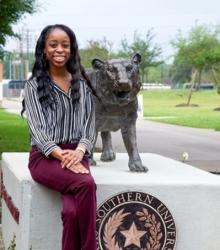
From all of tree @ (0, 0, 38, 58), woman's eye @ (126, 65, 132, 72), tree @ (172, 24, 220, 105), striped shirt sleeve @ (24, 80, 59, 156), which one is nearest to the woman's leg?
striped shirt sleeve @ (24, 80, 59, 156)

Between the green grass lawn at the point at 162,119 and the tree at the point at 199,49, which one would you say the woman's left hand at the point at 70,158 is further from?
the tree at the point at 199,49

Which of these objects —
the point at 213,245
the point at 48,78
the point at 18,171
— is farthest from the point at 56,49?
the point at 213,245

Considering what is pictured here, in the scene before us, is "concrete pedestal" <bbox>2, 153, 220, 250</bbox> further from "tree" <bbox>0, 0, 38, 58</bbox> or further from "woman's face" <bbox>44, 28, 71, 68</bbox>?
"tree" <bbox>0, 0, 38, 58</bbox>

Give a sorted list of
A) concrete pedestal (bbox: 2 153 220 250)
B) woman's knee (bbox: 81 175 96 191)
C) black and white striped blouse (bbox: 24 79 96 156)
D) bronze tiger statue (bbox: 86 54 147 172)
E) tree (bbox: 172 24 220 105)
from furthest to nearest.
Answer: tree (bbox: 172 24 220 105) → bronze tiger statue (bbox: 86 54 147 172) → concrete pedestal (bbox: 2 153 220 250) → black and white striped blouse (bbox: 24 79 96 156) → woman's knee (bbox: 81 175 96 191)

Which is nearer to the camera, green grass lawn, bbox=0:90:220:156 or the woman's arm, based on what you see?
the woman's arm

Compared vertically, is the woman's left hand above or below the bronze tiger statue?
below

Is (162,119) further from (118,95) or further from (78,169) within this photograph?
(78,169)

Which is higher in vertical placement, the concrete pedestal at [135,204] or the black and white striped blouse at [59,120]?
the black and white striped blouse at [59,120]

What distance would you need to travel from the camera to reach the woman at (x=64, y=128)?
3.75m

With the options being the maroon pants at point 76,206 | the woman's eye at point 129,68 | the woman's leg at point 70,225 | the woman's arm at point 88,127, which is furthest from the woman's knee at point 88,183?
the woman's eye at point 129,68

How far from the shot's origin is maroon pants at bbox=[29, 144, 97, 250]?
3721 millimetres

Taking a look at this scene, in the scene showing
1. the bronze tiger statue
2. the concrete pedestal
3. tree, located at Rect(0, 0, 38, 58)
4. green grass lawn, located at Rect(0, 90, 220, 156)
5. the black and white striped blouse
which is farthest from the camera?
green grass lawn, located at Rect(0, 90, 220, 156)

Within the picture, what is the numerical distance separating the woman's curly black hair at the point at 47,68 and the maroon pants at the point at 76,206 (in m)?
0.45

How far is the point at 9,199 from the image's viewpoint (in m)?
4.90
